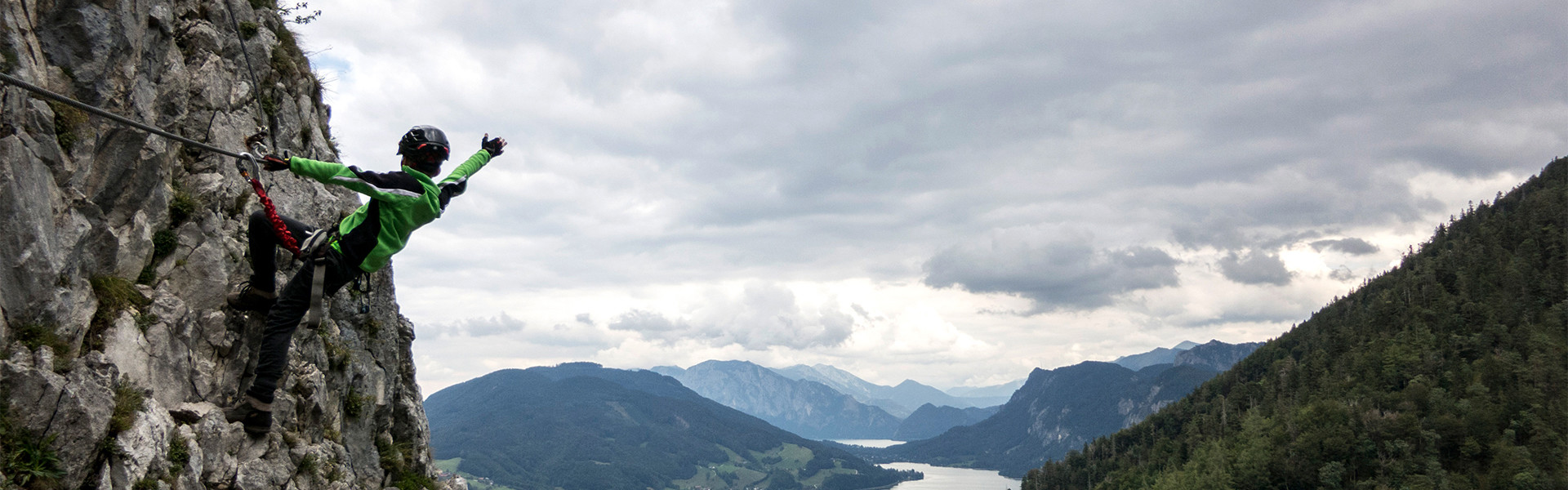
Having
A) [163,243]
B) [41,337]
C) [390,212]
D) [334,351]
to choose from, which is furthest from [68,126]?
[334,351]

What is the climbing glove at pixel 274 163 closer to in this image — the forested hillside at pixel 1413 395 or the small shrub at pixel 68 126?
the small shrub at pixel 68 126

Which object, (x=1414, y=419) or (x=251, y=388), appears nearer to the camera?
(x=251, y=388)

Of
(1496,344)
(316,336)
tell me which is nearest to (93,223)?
(316,336)

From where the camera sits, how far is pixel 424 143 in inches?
446

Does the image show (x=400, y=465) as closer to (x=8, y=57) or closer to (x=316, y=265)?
(x=316, y=265)

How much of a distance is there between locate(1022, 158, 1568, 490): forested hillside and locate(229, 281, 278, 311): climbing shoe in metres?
134

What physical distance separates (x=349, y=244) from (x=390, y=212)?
76cm

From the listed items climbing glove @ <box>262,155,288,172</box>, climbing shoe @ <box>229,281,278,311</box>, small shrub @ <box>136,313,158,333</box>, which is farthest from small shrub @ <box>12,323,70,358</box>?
climbing shoe @ <box>229,281,278,311</box>

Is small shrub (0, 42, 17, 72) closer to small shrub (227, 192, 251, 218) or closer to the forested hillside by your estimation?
small shrub (227, 192, 251, 218)

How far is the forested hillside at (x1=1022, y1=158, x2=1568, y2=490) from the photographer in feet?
385

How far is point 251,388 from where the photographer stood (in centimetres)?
1059

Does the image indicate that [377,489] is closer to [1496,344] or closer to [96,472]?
[96,472]

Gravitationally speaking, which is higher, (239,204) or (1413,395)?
(239,204)

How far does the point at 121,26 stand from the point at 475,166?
14.5 feet
